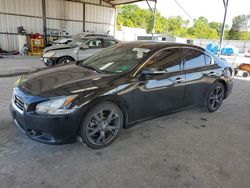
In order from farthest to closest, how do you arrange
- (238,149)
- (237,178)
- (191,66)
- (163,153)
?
1. (191,66)
2. (238,149)
3. (163,153)
4. (237,178)

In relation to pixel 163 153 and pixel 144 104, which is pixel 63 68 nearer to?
pixel 144 104

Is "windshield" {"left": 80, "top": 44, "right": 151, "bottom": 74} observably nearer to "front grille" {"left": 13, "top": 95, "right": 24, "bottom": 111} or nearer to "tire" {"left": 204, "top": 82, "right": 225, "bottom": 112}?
"front grille" {"left": 13, "top": 95, "right": 24, "bottom": 111}

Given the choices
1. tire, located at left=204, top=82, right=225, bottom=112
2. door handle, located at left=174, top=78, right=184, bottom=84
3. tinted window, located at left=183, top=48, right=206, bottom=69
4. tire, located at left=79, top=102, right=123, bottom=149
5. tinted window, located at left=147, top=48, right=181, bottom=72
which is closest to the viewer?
tire, located at left=79, top=102, right=123, bottom=149

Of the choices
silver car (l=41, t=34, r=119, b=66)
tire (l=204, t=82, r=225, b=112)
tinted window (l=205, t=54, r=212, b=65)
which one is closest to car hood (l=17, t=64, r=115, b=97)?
tinted window (l=205, t=54, r=212, b=65)

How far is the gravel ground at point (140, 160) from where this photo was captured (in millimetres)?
2197

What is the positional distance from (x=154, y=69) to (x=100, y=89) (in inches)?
34.2

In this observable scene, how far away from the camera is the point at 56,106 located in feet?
7.62

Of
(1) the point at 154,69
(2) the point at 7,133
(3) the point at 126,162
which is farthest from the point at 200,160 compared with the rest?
(2) the point at 7,133

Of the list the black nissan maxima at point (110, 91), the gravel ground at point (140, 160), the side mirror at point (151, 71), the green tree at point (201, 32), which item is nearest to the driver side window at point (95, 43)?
the black nissan maxima at point (110, 91)

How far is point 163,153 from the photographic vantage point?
276 centimetres

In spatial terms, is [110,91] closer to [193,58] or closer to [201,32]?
[193,58]

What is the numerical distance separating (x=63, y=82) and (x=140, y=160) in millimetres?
1383

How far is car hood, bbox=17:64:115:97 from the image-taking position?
243 cm

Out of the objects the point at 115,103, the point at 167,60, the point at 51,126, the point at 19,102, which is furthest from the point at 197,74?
the point at 19,102
